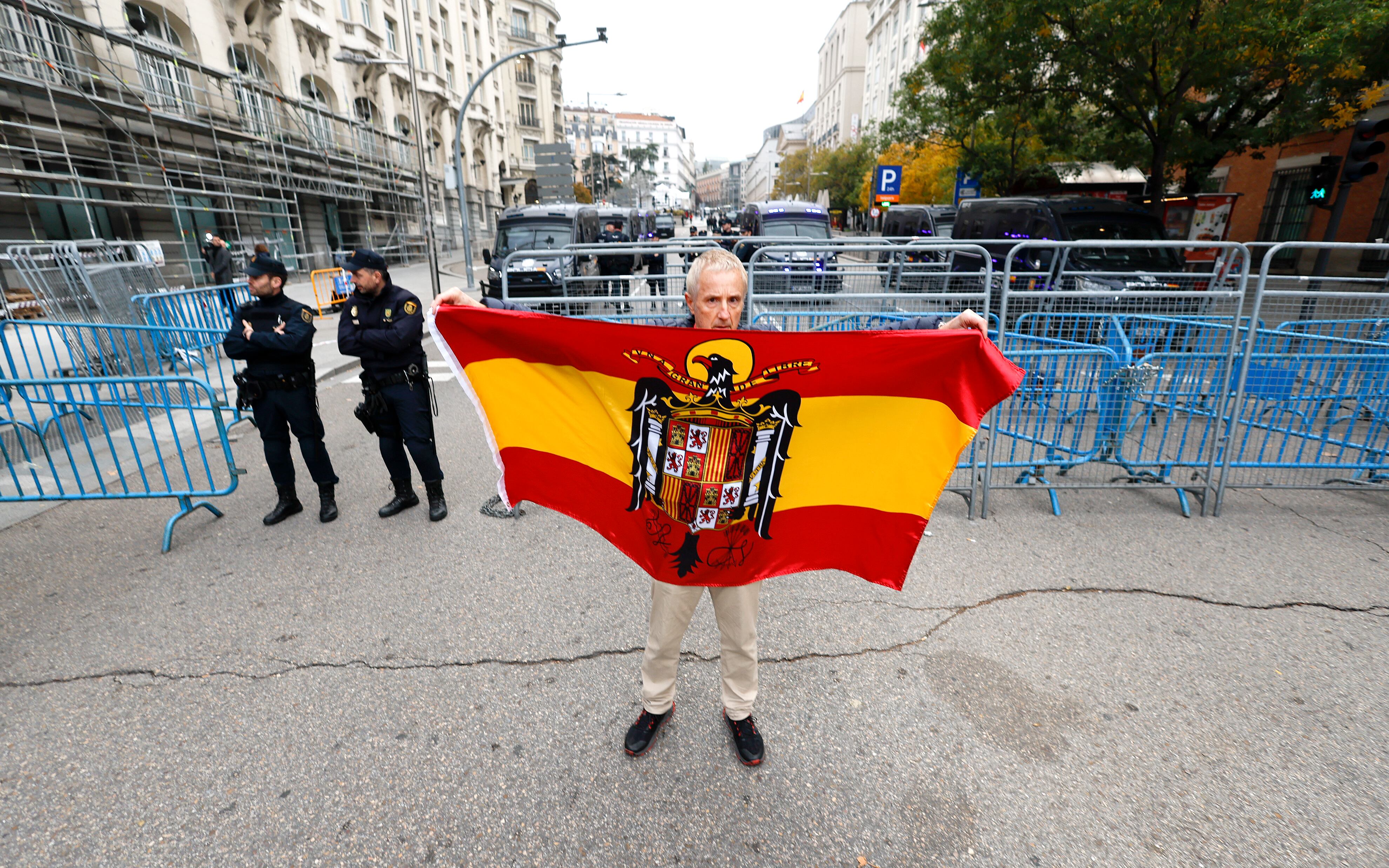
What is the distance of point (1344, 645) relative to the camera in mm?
3432

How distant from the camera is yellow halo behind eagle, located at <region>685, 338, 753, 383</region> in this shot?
2.39 metres

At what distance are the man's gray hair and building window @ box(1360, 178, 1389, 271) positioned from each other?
24.8 metres

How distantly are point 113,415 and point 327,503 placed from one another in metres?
4.46

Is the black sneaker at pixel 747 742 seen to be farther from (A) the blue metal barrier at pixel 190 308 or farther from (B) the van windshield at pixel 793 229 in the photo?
(B) the van windshield at pixel 793 229

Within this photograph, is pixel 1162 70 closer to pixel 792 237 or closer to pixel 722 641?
pixel 792 237

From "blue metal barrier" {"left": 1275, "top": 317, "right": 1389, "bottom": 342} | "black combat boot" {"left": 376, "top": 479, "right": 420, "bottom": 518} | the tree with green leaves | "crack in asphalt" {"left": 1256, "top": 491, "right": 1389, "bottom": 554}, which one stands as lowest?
"crack in asphalt" {"left": 1256, "top": 491, "right": 1389, "bottom": 554}

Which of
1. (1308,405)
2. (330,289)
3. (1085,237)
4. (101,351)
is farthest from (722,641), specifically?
(330,289)

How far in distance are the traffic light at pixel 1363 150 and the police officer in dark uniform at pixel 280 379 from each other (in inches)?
536

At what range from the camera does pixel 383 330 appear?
15.1 feet

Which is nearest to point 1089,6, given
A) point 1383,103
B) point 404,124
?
point 1383,103

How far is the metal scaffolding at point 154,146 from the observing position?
44.9 feet

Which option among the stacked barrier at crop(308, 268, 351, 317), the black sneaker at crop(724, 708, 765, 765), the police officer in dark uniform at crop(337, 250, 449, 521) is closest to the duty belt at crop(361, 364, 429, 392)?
the police officer in dark uniform at crop(337, 250, 449, 521)

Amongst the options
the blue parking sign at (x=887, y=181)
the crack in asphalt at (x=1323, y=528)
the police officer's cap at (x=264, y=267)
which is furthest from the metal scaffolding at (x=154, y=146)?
the blue parking sign at (x=887, y=181)

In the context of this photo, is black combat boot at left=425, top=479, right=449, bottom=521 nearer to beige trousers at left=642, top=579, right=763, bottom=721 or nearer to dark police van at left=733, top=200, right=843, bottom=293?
beige trousers at left=642, top=579, right=763, bottom=721
